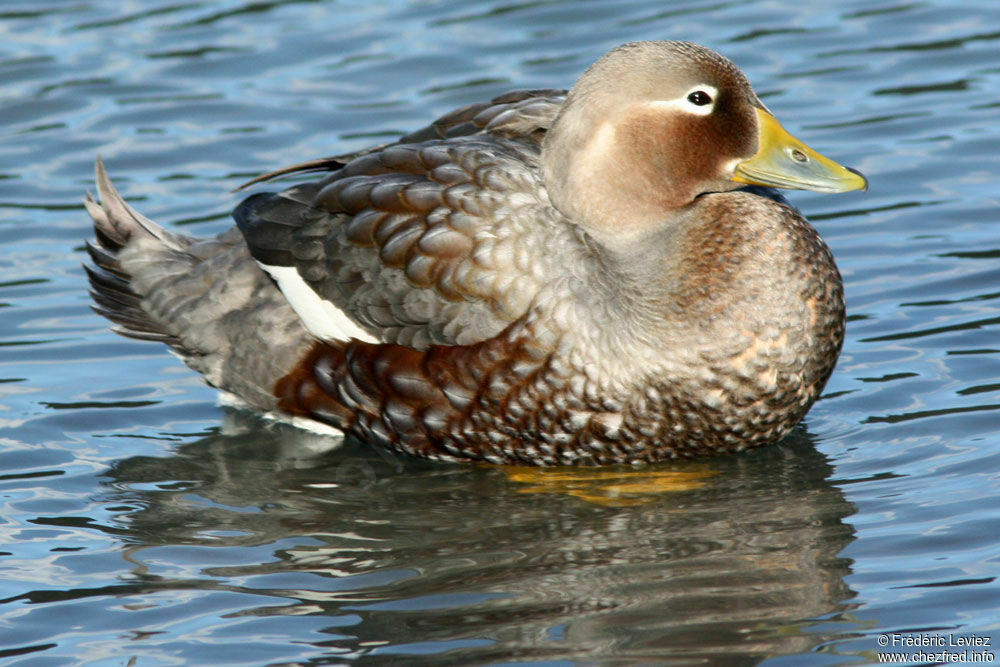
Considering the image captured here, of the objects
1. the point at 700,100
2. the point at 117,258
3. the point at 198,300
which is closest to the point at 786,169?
the point at 700,100

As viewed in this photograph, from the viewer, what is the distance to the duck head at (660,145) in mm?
6531

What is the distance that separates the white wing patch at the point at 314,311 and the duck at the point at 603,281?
0.06 feet

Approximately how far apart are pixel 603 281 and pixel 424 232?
794mm

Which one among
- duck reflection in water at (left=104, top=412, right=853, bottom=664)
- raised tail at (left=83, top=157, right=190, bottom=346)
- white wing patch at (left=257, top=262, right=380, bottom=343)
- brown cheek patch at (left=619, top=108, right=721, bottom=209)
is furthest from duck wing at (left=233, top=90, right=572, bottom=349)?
duck reflection in water at (left=104, top=412, right=853, bottom=664)

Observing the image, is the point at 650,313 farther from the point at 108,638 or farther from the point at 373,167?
the point at 108,638

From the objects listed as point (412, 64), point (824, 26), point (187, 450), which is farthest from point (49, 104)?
point (824, 26)

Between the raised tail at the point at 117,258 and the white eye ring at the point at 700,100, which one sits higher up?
the white eye ring at the point at 700,100

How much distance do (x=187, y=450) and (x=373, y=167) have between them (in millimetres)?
1530

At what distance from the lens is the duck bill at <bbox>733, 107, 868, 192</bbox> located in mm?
6613

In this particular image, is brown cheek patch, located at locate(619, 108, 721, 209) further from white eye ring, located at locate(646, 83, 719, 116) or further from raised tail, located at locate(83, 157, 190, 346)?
raised tail, located at locate(83, 157, 190, 346)

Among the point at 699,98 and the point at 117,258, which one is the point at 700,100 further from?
the point at 117,258

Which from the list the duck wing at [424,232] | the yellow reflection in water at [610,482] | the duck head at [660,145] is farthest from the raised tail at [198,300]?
the duck head at [660,145]

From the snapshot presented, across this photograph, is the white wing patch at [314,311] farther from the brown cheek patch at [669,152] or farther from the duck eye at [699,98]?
the duck eye at [699,98]

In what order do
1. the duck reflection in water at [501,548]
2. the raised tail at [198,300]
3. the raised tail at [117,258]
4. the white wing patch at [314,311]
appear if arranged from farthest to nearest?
the raised tail at [117,258] → the raised tail at [198,300] → the white wing patch at [314,311] → the duck reflection in water at [501,548]
